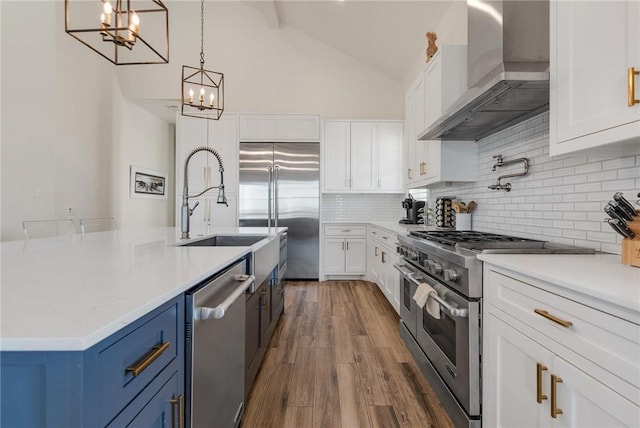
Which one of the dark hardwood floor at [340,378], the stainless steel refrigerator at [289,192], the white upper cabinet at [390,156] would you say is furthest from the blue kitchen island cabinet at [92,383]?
the white upper cabinet at [390,156]

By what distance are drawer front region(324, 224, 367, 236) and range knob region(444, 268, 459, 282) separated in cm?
300

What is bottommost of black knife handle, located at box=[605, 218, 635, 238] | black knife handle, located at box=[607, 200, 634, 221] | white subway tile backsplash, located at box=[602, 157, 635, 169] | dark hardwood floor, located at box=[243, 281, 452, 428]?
dark hardwood floor, located at box=[243, 281, 452, 428]

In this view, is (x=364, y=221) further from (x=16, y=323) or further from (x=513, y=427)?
(x=16, y=323)

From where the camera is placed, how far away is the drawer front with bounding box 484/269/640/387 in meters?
0.72

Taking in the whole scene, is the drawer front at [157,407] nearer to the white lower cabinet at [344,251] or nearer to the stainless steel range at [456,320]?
the stainless steel range at [456,320]

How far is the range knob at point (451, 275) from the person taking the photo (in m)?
1.55

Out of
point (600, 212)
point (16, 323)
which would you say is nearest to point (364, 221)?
point (600, 212)

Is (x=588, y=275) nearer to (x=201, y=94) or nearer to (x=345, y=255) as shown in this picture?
(x=201, y=94)

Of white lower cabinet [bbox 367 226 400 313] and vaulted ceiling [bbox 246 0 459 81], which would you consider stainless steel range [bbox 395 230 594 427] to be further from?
vaulted ceiling [bbox 246 0 459 81]

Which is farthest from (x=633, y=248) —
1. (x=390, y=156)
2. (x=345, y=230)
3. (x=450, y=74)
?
(x=390, y=156)

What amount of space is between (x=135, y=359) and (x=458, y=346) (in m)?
1.42

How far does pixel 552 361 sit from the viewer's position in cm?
97

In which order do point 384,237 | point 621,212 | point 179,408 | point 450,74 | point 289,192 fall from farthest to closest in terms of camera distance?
point 289,192 → point 384,237 → point 450,74 → point 621,212 → point 179,408

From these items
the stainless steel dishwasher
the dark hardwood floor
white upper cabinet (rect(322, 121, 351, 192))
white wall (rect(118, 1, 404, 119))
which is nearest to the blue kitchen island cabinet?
the stainless steel dishwasher
